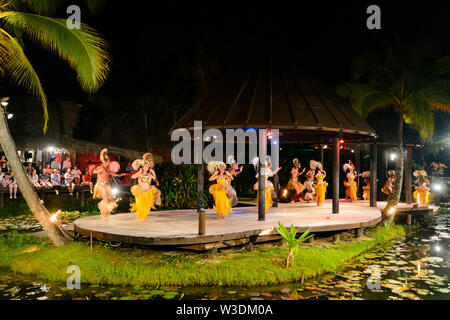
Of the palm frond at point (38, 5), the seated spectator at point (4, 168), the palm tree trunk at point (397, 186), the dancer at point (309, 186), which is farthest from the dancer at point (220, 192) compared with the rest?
the seated spectator at point (4, 168)

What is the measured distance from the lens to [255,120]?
9.71 metres

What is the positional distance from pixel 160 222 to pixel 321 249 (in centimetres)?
372

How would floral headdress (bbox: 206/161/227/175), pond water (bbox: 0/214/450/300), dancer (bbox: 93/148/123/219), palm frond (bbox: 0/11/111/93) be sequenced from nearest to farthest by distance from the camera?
pond water (bbox: 0/214/450/300), palm frond (bbox: 0/11/111/93), dancer (bbox: 93/148/123/219), floral headdress (bbox: 206/161/227/175)

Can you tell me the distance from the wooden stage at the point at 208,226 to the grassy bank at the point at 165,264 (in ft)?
1.07

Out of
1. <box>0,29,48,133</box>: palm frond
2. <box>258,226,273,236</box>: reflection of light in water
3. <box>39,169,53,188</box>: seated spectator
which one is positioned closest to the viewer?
<box>258,226,273,236</box>: reflection of light in water

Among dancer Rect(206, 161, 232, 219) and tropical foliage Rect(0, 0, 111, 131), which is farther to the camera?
dancer Rect(206, 161, 232, 219)

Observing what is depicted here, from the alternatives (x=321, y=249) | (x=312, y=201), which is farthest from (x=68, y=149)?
(x=321, y=249)

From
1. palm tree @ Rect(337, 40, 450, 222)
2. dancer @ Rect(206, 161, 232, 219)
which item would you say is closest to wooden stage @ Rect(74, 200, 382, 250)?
dancer @ Rect(206, 161, 232, 219)

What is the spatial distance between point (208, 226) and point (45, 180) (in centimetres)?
1369

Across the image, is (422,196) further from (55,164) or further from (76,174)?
(55,164)

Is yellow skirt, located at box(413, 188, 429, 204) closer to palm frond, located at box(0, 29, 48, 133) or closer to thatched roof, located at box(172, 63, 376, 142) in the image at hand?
thatched roof, located at box(172, 63, 376, 142)

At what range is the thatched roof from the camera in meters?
9.87

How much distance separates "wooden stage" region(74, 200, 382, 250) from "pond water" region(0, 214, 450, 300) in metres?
1.06
